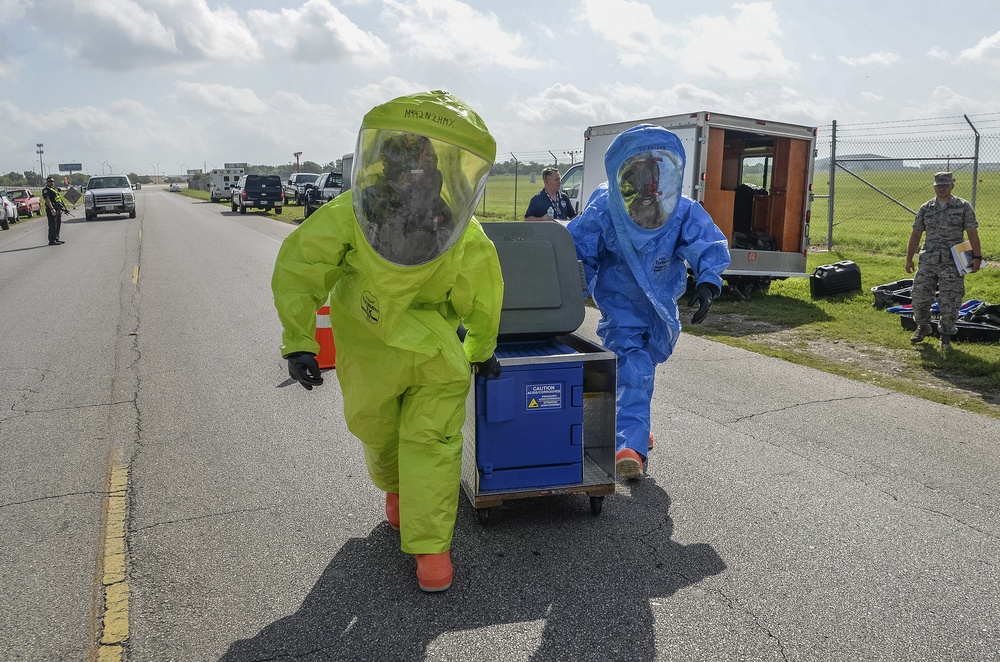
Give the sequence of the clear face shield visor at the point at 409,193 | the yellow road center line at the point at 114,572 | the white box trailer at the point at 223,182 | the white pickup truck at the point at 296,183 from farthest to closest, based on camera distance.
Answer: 1. the white box trailer at the point at 223,182
2. the white pickup truck at the point at 296,183
3. the clear face shield visor at the point at 409,193
4. the yellow road center line at the point at 114,572

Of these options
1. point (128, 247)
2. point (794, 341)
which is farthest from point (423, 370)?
point (128, 247)

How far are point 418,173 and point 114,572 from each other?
2201 millimetres

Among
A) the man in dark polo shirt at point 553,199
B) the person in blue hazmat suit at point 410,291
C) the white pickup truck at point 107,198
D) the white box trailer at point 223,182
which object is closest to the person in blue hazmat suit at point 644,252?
the person in blue hazmat suit at point 410,291

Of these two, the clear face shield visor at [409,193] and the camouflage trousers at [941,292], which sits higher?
the clear face shield visor at [409,193]

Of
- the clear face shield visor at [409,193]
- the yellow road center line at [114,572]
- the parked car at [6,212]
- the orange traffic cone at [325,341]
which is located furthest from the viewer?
the parked car at [6,212]

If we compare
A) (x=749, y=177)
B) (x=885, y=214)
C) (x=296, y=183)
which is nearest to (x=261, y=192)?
(x=296, y=183)

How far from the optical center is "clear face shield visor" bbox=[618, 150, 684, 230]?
4.65m

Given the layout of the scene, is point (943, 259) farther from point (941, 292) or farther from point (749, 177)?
point (749, 177)

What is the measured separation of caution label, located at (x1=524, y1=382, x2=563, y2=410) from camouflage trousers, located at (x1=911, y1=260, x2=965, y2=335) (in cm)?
587

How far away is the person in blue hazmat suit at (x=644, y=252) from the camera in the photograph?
4629mm

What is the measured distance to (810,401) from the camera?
6289 mm

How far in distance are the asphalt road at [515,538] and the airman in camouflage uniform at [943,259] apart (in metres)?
1.99

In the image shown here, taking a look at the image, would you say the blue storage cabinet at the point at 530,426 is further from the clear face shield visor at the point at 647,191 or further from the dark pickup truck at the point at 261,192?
the dark pickup truck at the point at 261,192

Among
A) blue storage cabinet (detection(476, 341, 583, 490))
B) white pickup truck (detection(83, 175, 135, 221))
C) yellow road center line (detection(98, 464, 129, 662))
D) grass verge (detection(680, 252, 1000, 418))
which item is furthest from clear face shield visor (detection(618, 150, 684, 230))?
white pickup truck (detection(83, 175, 135, 221))
